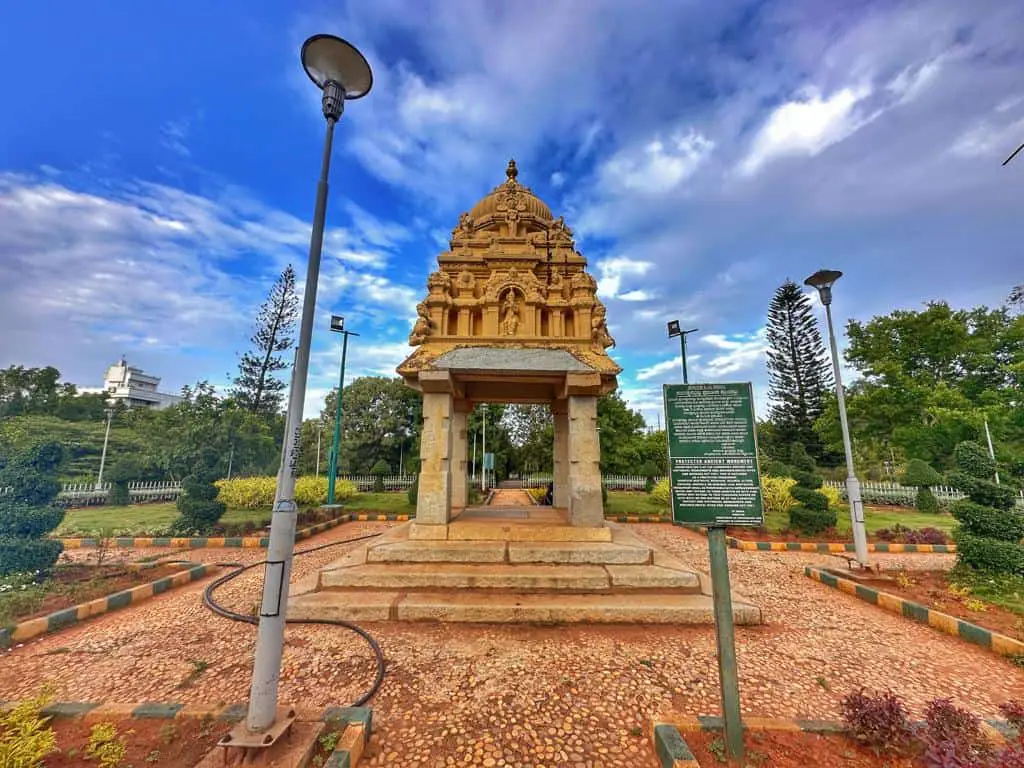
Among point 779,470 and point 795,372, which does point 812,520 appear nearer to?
point 779,470

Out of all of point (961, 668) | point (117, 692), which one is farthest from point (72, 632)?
point (961, 668)

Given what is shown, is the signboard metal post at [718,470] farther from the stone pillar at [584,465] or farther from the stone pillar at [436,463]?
the stone pillar at [436,463]

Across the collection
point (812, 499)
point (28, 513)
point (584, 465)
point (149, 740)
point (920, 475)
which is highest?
point (584, 465)

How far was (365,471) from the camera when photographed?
87.7 ft

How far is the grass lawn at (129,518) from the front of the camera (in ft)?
37.0

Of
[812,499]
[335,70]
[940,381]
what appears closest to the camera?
[335,70]

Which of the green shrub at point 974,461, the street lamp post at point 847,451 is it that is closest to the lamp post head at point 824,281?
the street lamp post at point 847,451

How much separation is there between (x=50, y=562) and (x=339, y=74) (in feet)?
29.2

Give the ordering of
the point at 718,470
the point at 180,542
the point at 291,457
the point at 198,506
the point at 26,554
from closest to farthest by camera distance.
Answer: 1. the point at 291,457
2. the point at 718,470
3. the point at 26,554
4. the point at 180,542
5. the point at 198,506

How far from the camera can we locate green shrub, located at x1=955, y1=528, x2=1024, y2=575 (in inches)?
239

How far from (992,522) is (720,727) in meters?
7.38

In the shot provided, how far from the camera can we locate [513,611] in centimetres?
482

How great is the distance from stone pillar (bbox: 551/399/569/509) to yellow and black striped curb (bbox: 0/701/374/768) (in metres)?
6.17

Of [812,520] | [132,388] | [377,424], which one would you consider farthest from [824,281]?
[132,388]
